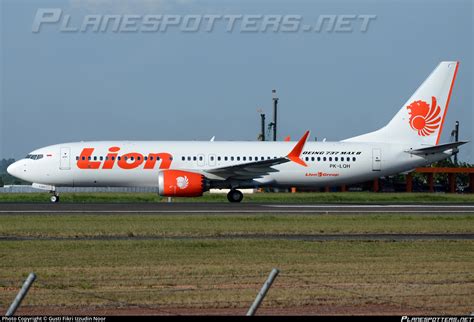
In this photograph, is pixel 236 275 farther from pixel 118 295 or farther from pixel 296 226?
pixel 296 226

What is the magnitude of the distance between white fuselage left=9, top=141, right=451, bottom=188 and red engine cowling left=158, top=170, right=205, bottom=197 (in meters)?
2.40

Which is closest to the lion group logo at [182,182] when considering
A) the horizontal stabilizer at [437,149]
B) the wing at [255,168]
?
the wing at [255,168]

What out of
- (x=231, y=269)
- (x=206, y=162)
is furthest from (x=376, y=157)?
(x=231, y=269)

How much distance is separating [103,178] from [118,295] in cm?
3377

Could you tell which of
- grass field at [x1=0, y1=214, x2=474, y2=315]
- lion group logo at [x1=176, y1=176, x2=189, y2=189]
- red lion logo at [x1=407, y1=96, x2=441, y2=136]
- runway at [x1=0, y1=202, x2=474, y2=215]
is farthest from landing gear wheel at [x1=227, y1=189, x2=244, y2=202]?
grass field at [x1=0, y1=214, x2=474, y2=315]

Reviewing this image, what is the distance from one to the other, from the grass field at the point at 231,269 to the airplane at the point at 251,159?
1756 cm

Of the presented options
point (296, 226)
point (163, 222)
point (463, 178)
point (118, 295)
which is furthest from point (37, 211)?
point (463, 178)

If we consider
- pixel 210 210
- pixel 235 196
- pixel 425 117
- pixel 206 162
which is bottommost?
pixel 210 210

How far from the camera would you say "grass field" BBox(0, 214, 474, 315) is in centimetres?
1455

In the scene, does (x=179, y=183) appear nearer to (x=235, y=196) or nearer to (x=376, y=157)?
(x=235, y=196)

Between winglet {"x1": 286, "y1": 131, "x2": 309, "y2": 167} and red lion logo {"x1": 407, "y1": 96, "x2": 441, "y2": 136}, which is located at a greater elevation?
red lion logo {"x1": 407, "y1": 96, "x2": 441, "y2": 136}

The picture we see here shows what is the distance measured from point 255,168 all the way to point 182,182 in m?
4.67

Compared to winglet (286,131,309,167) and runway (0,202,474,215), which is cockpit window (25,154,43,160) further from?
winglet (286,131,309,167)

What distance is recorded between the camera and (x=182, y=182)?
4600 cm
